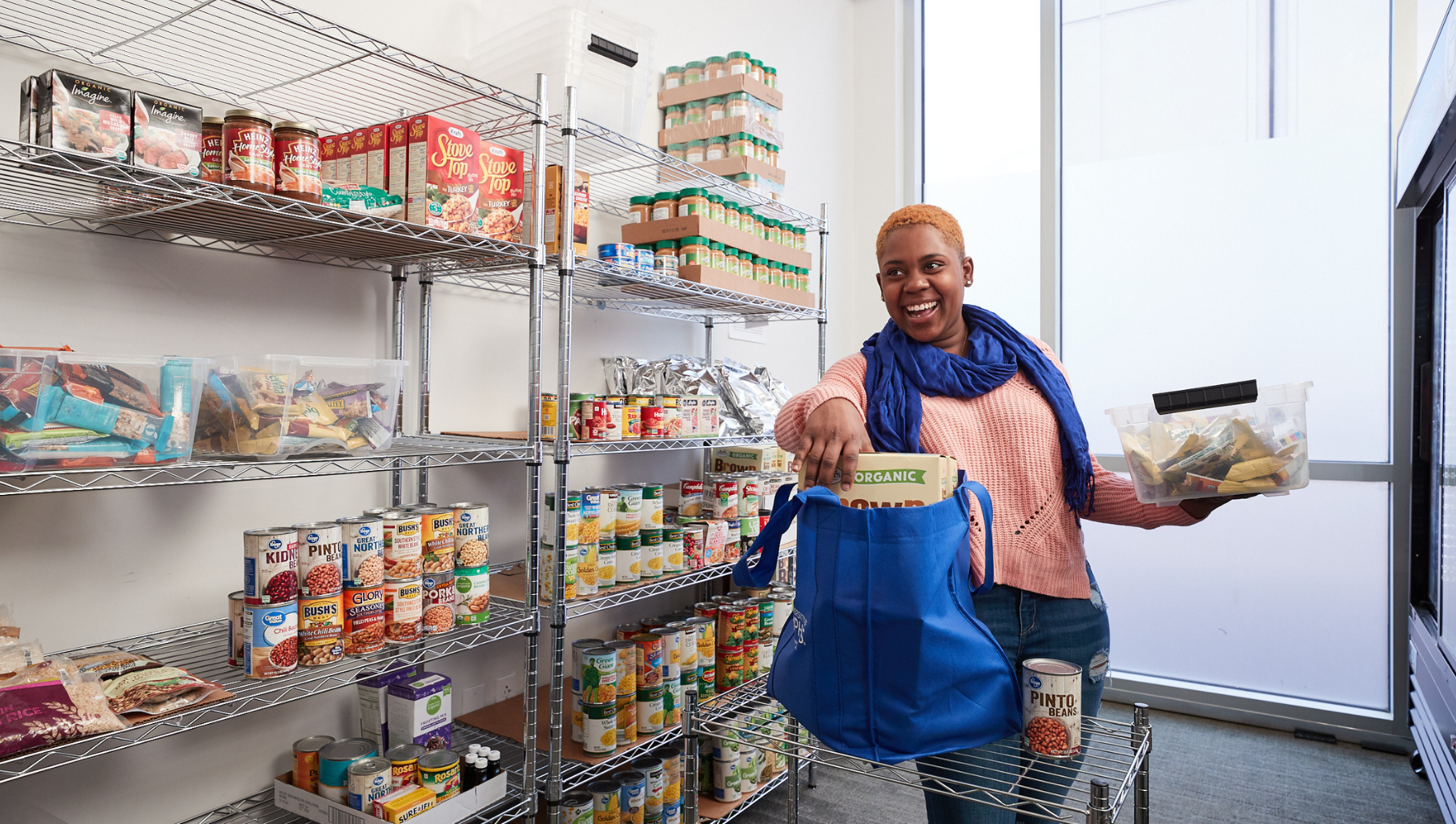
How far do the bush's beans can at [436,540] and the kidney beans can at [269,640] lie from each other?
0.94ft

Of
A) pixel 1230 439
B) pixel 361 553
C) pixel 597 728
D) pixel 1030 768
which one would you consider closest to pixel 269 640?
pixel 361 553

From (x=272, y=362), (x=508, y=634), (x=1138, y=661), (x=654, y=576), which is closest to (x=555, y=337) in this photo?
(x=654, y=576)

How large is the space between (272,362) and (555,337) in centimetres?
123

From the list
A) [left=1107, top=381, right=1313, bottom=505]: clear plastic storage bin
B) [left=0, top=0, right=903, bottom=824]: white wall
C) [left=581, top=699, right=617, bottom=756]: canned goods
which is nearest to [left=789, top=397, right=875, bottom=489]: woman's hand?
[left=1107, top=381, right=1313, bottom=505]: clear plastic storage bin

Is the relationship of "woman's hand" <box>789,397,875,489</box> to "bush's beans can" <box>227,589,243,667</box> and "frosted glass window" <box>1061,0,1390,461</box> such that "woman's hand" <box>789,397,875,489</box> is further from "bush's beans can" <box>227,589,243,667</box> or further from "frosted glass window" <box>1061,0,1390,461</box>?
"frosted glass window" <box>1061,0,1390,461</box>

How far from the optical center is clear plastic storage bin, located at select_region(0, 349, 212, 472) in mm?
1124

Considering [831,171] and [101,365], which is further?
[831,171]

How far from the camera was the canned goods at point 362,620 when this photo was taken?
5.08 ft

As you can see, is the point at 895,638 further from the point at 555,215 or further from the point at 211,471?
the point at 555,215

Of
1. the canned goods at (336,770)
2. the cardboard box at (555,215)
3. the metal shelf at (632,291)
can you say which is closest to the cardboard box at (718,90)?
the metal shelf at (632,291)

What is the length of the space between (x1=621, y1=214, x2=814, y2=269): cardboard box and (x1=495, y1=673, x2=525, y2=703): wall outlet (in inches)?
53.3

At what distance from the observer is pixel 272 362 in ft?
4.53

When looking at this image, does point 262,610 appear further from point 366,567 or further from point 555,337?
point 555,337

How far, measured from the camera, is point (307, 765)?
1.70m
